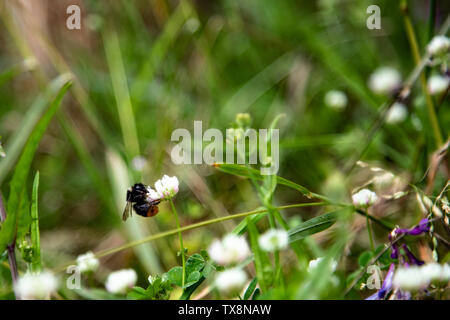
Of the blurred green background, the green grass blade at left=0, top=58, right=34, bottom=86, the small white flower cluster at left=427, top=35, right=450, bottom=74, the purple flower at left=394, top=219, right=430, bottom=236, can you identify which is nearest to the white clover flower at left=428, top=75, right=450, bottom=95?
the blurred green background

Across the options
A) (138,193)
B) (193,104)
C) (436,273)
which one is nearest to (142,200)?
(138,193)

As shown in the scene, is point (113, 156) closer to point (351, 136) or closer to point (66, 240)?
point (66, 240)

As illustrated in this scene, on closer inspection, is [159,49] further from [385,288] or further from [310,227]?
[385,288]

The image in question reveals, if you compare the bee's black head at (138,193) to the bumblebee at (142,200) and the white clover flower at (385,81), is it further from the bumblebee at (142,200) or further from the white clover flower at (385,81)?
the white clover flower at (385,81)

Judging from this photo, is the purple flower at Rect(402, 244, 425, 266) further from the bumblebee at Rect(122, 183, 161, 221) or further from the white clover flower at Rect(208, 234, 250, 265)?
the bumblebee at Rect(122, 183, 161, 221)

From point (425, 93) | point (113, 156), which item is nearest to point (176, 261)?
point (113, 156)

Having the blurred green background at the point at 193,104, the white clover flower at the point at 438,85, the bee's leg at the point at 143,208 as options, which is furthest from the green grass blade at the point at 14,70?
the white clover flower at the point at 438,85
